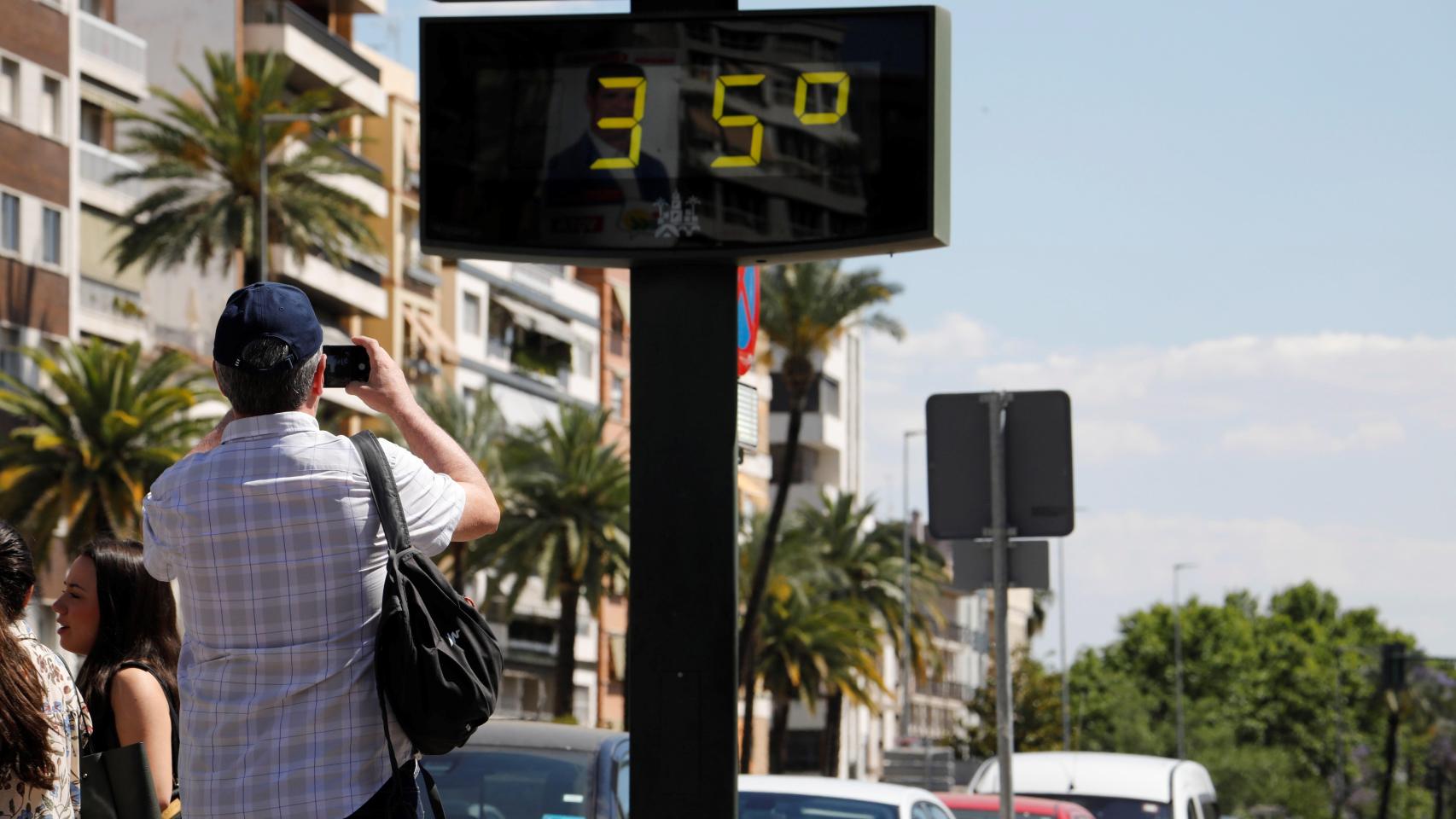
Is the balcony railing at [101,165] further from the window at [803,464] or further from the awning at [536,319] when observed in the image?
the window at [803,464]

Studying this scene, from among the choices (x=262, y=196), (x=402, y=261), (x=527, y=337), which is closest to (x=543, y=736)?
(x=262, y=196)

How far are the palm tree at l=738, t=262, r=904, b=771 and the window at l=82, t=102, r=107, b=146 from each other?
14496 mm

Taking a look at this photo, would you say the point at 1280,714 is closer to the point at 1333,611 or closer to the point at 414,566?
the point at 1333,611

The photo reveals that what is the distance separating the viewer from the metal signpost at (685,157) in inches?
204

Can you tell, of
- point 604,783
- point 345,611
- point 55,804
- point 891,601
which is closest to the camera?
point 345,611

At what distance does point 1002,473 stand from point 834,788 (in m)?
1.59

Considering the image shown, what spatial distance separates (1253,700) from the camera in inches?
4744

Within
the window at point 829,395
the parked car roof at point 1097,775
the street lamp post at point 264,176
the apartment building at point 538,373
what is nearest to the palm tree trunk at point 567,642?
the street lamp post at point 264,176

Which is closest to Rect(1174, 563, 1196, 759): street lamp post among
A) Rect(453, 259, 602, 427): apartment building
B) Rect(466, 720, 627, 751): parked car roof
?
Rect(453, 259, 602, 427): apartment building

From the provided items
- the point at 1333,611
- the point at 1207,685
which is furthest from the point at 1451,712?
the point at 1333,611

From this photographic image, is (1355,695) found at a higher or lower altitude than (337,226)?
lower

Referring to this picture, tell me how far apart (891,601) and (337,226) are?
23.4m

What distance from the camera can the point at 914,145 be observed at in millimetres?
5230

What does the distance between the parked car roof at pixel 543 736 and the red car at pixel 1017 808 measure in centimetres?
365
